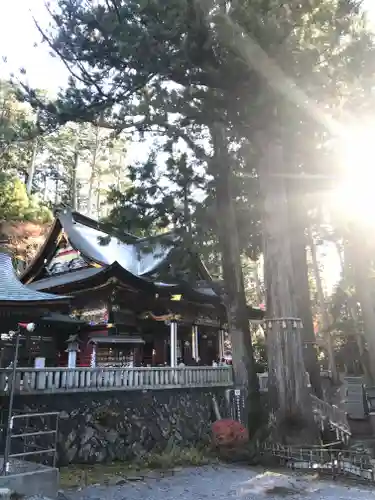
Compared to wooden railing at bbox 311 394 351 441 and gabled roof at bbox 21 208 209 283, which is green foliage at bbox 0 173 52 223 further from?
wooden railing at bbox 311 394 351 441

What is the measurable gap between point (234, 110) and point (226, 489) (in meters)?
9.11

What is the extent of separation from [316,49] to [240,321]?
26.1ft

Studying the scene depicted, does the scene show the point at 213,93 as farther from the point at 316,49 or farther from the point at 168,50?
the point at 316,49

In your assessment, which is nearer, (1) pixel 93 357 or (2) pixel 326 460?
(2) pixel 326 460

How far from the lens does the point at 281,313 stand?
11430 millimetres

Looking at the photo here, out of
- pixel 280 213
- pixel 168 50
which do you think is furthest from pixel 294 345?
pixel 168 50

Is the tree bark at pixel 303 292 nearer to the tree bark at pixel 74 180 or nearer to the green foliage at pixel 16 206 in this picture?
the green foliage at pixel 16 206

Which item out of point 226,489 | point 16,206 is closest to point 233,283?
point 226,489

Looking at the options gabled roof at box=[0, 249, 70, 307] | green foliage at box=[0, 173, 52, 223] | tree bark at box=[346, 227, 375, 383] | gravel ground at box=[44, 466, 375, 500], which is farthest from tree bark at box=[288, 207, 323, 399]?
green foliage at box=[0, 173, 52, 223]

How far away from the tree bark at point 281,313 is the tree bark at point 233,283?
2.02 metres

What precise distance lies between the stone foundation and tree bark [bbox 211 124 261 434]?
1351 millimetres

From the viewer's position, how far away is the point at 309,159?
13.7 metres

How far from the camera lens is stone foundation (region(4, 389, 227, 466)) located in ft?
32.7

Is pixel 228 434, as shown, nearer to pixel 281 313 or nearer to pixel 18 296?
pixel 281 313
